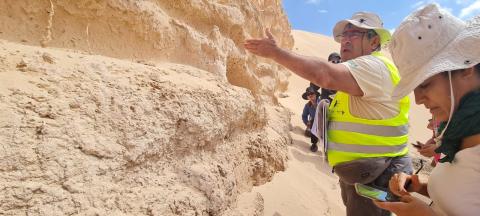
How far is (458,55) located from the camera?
1.14 metres

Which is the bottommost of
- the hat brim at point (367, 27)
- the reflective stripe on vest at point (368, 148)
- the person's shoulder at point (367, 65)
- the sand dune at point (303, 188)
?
the sand dune at point (303, 188)

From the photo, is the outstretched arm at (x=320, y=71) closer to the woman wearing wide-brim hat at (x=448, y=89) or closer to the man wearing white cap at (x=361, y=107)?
the man wearing white cap at (x=361, y=107)

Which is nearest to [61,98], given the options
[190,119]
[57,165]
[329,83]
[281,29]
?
[57,165]

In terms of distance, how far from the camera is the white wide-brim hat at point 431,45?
113cm

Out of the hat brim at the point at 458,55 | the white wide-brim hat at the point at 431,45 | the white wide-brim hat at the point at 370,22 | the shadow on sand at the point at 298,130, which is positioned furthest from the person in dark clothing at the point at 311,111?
the hat brim at the point at 458,55

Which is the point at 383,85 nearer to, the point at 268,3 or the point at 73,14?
the point at 73,14

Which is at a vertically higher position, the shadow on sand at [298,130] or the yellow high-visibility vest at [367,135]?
the yellow high-visibility vest at [367,135]

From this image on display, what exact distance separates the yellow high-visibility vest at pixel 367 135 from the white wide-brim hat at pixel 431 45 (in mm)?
834

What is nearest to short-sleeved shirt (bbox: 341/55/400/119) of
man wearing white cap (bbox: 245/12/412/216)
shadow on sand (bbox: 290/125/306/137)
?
man wearing white cap (bbox: 245/12/412/216)

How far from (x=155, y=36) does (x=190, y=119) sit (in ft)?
2.98

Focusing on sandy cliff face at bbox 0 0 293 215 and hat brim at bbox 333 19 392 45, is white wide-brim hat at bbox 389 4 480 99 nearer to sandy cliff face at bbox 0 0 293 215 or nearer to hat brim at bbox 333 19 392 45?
hat brim at bbox 333 19 392 45

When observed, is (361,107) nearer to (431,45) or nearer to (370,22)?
(370,22)

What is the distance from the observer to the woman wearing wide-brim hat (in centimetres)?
110

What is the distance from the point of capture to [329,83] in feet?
6.27
